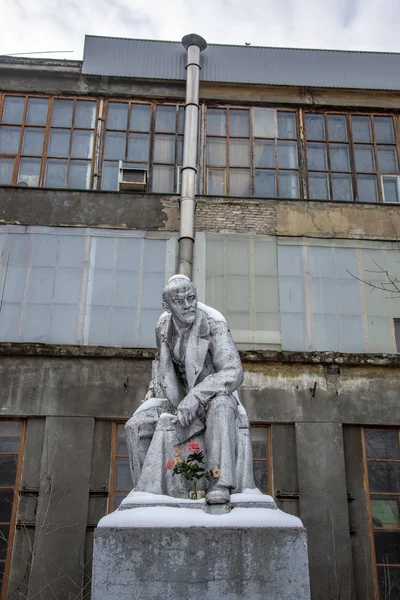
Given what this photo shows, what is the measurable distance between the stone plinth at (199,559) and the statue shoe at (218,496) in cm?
19

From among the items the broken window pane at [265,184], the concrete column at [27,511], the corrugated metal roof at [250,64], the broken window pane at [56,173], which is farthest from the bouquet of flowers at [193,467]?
the corrugated metal roof at [250,64]

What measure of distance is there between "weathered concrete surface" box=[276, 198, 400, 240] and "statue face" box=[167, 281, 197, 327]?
1024 centimetres

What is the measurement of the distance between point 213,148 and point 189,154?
1063mm

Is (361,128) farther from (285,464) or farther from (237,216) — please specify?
(285,464)

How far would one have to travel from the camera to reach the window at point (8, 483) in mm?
13211

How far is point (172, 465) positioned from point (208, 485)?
33 cm

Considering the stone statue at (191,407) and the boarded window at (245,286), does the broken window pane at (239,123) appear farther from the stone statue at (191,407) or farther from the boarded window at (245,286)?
the stone statue at (191,407)

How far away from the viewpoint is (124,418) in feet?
46.4

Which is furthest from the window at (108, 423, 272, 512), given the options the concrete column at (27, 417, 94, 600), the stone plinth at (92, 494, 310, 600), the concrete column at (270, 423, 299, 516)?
the stone plinth at (92, 494, 310, 600)

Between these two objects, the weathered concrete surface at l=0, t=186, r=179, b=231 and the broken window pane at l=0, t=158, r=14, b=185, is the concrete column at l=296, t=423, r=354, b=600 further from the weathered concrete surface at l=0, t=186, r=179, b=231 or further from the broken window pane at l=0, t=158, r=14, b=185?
the broken window pane at l=0, t=158, r=14, b=185

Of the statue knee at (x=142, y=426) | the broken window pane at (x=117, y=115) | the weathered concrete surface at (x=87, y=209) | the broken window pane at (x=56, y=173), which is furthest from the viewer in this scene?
the broken window pane at (x=117, y=115)

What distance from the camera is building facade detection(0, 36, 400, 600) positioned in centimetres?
1353

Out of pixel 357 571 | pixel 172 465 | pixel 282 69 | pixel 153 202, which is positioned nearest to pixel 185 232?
pixel 153 202

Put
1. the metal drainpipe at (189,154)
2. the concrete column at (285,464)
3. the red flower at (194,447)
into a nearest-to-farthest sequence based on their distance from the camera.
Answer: the red flower at (194,447), the concrete column at (285,464), the metal drainpipe at (189,154)
